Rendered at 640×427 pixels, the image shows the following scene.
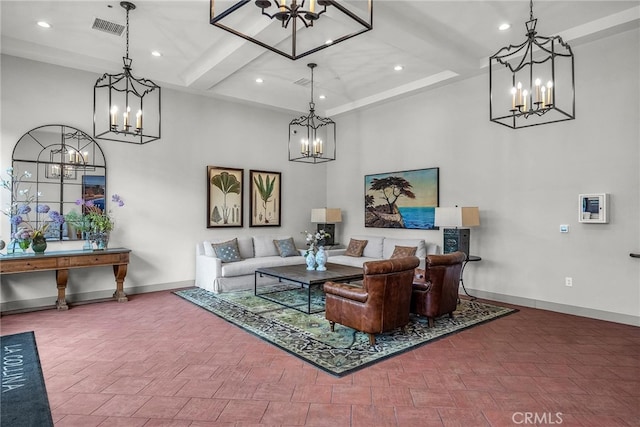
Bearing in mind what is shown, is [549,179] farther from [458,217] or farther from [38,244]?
[38,244]

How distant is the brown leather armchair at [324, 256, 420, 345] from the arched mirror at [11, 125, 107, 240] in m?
Answer: 4.19

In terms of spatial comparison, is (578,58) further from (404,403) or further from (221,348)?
(221,348)

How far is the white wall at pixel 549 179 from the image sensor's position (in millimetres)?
4473

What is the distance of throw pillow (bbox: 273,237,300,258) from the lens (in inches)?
278

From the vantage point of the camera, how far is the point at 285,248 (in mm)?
7094

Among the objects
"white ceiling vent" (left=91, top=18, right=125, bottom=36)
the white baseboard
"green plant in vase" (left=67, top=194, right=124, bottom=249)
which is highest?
"white ceiling vent" (left=91, top=18, right=125, bottom=36)

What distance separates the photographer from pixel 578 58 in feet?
15.9

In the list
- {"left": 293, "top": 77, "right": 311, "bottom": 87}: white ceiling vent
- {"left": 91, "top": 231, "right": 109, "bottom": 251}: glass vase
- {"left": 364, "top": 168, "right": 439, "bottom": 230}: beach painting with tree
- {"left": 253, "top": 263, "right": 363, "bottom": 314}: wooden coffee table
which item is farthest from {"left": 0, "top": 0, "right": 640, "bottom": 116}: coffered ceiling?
{"left": 253, "top": 263, "right": 363, "bottom": 314}: wooden coffee table

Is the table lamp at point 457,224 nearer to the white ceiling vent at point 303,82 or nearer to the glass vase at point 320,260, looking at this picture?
the glass vase at point 320,260

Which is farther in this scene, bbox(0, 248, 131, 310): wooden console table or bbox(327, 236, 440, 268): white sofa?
bbox(327, 236, 440, 268): white sofa

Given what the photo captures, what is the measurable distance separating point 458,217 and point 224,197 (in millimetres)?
4223

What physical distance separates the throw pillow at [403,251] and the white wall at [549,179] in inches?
21.3

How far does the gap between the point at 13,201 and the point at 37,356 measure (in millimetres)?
2659

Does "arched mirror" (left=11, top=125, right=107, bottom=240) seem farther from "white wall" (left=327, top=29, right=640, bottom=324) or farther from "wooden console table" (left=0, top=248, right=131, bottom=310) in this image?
"white wall" (left=327, top=29, right=640, bottom=324)
